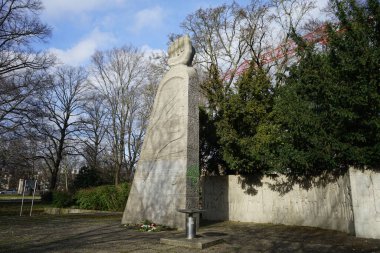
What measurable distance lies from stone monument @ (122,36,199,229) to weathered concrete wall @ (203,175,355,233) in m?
3.60

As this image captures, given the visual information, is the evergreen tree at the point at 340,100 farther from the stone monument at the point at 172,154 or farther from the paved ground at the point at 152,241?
the stone monument at the point at 172,154

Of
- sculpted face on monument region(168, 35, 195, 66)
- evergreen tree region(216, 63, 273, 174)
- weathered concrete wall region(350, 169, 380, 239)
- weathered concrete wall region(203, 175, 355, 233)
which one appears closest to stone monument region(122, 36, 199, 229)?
sculpted face on monument region(168, 35, 195, 66)

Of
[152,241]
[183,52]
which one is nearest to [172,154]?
[152,241]

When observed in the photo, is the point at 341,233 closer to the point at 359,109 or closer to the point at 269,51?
the point at 359,109

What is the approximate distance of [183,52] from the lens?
39.7 feet

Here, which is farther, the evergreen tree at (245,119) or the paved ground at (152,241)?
the evergreen tree at (245,119)

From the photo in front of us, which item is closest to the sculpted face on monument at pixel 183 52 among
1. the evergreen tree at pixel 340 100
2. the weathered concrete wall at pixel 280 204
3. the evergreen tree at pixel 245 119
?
the evergreen tree at pixel 245 119

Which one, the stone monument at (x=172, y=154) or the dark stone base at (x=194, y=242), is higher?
the stone monument at (x=172, y=154)

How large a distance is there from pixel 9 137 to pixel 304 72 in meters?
18.5

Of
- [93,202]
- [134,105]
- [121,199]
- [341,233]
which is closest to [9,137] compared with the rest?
[93,202]

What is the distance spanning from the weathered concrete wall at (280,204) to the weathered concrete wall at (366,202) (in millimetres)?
614

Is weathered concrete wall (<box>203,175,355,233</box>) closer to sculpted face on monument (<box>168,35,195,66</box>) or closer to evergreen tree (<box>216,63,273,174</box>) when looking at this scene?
evergreen tree (<box>216,63,273,174</box>)

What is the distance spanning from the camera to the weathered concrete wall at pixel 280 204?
10070 mm

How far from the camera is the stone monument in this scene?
1048 centimetres
